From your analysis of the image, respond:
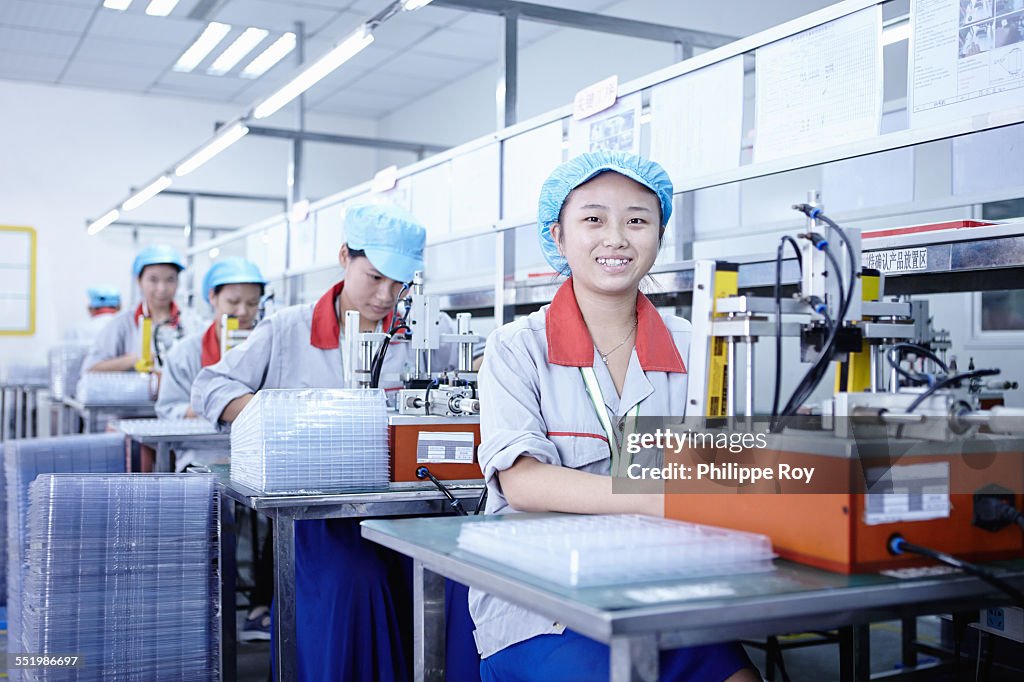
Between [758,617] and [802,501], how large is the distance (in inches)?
8.7

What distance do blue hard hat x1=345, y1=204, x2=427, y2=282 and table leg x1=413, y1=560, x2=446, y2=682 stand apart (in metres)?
1.44

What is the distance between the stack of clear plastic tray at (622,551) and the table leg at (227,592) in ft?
4.36

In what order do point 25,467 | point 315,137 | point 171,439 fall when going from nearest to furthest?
point 25,467 → point 171,439 → point 315,137

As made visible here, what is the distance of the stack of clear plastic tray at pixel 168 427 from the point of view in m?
3.47

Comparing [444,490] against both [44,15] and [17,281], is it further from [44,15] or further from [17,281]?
[17,281]

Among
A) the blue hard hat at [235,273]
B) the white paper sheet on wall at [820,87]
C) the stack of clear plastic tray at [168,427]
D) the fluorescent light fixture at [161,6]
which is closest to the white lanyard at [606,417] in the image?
the white paper sheet on wall at [820,87]

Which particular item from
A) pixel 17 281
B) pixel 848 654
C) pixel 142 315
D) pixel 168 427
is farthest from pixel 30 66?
pixel 848 654

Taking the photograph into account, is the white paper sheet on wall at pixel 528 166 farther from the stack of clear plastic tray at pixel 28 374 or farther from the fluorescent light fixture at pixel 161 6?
the stack of clear plastic tray at pixel 28 374

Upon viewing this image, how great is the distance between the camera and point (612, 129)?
3.01m

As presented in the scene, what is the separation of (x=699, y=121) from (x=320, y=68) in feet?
7.66

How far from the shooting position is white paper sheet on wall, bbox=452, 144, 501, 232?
11.8 ft

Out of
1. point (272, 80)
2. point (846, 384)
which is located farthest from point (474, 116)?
point (846, 384)

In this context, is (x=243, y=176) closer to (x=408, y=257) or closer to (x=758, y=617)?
(x=408, y=257)

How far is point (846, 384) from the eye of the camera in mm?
1541
